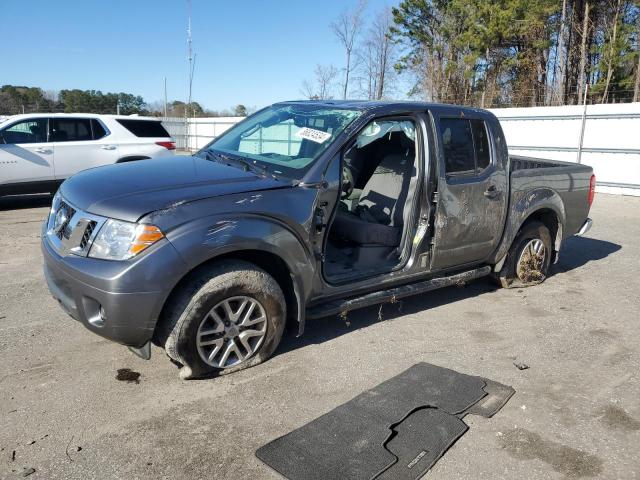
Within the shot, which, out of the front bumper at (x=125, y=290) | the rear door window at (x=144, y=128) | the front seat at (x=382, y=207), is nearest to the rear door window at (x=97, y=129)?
the rear door window at (x=144, y=128)

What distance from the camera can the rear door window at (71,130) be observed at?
9527 mm

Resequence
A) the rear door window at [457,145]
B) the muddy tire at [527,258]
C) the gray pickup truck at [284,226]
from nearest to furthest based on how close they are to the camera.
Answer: the gray pickup truck at [284,226]
the rear door window at [457,145]
the muddy tire at [527,258]

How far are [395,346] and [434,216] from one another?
3.81ft

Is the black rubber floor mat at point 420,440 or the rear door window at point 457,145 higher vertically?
the rear door window at point 457,145

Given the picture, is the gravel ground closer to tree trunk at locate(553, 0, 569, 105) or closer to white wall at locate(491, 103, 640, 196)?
white wall at locate(491, 103, 640, 196)

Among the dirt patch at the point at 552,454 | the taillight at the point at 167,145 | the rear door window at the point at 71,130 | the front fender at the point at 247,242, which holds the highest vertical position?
the rear door window at the point at 71,130

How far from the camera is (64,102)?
2897 cm

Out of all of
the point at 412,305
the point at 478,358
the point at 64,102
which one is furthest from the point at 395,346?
the point at 64,102

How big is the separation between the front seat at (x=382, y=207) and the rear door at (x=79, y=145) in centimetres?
666

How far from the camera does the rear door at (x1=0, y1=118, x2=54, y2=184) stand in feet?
29.6

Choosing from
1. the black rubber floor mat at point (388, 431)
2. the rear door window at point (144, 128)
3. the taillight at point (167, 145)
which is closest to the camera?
the black rubber floor mat at point (388, 431)

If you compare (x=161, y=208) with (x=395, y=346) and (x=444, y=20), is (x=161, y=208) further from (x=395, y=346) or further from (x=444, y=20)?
(x=444, y=20)

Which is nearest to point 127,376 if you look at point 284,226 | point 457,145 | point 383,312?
point 284,226

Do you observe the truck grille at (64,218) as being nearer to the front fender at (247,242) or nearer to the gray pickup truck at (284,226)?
the gray pickup truck at (284,226)
